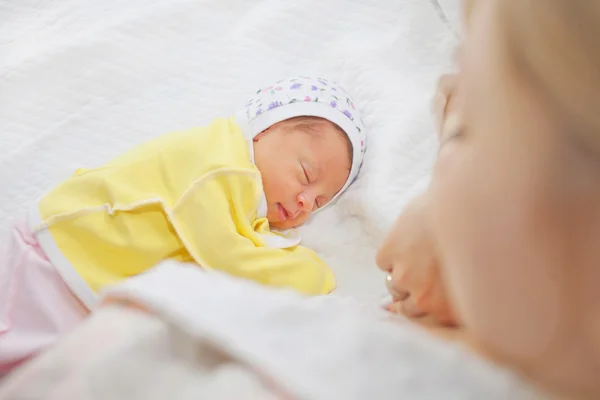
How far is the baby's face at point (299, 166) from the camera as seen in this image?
120 centimetres

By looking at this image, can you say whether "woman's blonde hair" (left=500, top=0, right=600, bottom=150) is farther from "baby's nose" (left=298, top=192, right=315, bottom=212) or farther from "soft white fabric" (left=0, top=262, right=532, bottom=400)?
"baby's nose" (left=298, top=192, right=315, bottom=212)

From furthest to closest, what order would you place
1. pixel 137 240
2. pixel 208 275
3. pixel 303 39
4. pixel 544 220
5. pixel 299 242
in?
1. pixel 303 39
2. pixel 299 242
3. pixel 137 240
4. pixel 208 275
5. pixel 544 220

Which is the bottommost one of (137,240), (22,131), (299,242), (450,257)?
(299,242)

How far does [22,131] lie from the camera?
4.10 feet

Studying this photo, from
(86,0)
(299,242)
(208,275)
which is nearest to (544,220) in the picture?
(208,275)

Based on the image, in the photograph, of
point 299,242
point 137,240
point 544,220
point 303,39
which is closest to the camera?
point 544,220

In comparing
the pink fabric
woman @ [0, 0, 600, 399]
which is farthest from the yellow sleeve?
woman @ [0, 0, 600, 399]

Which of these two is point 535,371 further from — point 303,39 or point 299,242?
point 303,39

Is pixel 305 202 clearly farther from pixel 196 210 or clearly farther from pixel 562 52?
pixel 562 52

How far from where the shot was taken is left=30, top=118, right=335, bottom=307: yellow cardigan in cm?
101

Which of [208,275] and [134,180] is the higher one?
[208,275]

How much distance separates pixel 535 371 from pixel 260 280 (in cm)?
73

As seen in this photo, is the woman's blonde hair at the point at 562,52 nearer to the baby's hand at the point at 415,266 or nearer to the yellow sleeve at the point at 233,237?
the baby's hand at the point at 415,266

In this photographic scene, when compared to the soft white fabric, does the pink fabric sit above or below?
below
